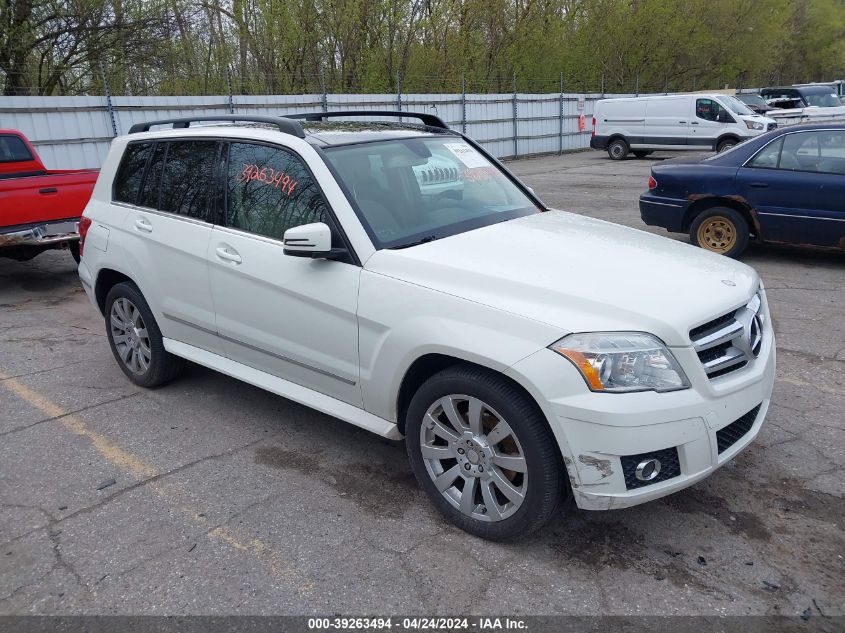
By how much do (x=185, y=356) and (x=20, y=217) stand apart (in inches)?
164

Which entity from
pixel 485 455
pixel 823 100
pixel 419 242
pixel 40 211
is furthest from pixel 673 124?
pixel 485 455

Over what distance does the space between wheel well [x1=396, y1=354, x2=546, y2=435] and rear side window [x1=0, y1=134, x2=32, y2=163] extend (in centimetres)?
797

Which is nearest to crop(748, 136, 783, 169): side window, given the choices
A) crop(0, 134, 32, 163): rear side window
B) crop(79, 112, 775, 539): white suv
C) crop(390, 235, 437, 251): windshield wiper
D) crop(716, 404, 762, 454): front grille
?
crop(79, 112, 775, 539): white suv

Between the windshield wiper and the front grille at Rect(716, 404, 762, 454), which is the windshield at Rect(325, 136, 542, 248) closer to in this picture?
the windshield wiper

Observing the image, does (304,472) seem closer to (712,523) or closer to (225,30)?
(712,523)

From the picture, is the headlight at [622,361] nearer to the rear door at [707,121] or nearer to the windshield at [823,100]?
the rear door at [707,121]

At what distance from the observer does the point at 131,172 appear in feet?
15.9

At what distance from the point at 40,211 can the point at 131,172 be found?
3.34 m

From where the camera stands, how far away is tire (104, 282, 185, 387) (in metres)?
4.69

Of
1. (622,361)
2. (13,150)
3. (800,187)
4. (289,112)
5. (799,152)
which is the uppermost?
(289,112)

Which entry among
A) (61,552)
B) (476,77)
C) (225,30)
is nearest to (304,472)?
(61,552)

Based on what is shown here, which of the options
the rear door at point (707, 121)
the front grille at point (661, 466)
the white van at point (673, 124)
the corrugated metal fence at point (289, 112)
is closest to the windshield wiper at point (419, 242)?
the front grille at point (661, 466)

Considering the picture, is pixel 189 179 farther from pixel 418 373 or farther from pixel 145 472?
pixel 418 373

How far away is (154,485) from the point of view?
367 centimetres
